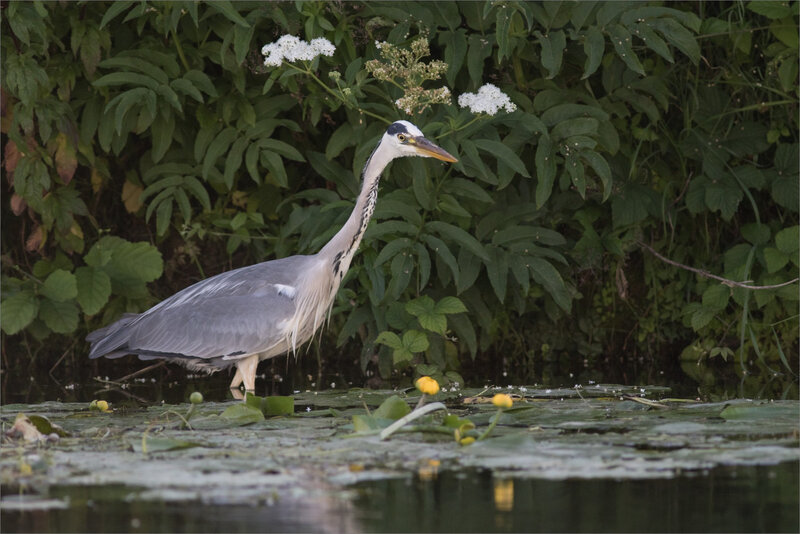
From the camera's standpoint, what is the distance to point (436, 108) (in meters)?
6.06

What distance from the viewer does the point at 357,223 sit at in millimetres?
5555

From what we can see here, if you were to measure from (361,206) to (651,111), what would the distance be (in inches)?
67.9

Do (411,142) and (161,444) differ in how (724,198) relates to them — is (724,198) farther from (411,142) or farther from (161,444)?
(161,444)

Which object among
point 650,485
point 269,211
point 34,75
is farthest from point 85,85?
point 650,485

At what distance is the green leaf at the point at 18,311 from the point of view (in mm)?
5988

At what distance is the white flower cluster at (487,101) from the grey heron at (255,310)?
11.0 inches

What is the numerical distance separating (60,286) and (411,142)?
2.06 meters

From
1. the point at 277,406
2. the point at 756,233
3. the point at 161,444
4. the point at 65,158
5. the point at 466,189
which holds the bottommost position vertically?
the point at 161,444

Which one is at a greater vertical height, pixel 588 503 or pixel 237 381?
pixel 237 381

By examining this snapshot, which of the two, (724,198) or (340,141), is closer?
(340,141)

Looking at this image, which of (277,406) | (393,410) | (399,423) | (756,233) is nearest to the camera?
(399,423)

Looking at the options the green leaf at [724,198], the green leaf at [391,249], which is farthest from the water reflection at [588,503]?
the green leaf at [724,198]

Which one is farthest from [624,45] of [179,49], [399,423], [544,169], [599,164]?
[399,423]

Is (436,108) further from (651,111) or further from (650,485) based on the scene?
(650,485)
